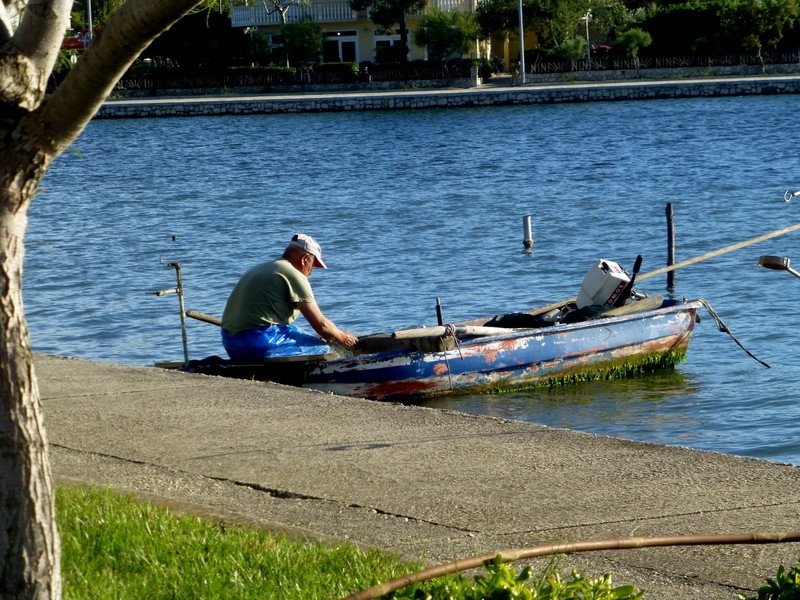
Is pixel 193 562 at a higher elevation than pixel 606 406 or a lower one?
higher

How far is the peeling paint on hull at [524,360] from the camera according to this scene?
12070 millimetres

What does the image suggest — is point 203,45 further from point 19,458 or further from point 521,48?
point 19,458

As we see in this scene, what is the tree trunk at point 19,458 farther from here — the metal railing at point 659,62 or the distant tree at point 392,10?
the distant tree at point 392,10

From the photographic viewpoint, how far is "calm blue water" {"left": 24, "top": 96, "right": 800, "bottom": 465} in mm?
13914

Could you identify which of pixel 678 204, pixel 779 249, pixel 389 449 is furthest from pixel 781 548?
pixel 678 204

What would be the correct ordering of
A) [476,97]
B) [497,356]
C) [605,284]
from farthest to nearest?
[476,97] → [605,284] → [497,356]

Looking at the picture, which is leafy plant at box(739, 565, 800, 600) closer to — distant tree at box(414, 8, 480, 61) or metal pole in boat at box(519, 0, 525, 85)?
metal pole in boat at box(519, 0, 525, 85)

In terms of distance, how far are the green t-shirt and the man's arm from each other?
0.07 metres

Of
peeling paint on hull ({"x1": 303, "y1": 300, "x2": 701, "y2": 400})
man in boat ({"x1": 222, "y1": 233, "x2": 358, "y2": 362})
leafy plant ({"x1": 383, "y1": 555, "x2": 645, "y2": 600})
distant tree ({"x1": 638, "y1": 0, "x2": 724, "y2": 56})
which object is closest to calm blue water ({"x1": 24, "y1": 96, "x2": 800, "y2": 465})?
peeling paint on hull ({"x1": 303, "y1": 300, "x2": 701, "y2": 400})

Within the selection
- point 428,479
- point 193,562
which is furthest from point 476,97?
point 193,562

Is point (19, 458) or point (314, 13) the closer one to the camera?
point (19, 458)

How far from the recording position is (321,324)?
37.7 feet

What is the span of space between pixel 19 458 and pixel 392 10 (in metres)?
66.9

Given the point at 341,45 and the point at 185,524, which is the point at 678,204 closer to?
the point at 185,524
